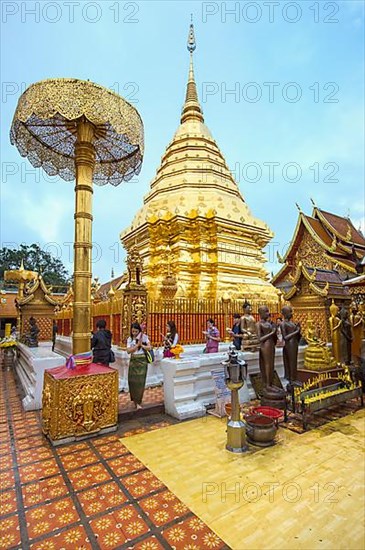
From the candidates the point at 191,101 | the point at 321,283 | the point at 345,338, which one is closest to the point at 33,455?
the point at 345,338

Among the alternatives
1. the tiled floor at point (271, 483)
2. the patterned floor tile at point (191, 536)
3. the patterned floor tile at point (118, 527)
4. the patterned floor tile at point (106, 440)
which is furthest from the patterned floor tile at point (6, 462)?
the patterned floor tile at point (191, 536)

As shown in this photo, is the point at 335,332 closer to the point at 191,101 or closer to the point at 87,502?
the point at 87,502

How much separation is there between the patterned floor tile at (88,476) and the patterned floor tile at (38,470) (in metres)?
0.24

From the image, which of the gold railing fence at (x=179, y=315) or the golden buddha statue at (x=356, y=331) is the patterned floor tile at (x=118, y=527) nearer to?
the gold railing fence at (x=179, y=315)

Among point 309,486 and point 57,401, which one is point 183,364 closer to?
point 57,401

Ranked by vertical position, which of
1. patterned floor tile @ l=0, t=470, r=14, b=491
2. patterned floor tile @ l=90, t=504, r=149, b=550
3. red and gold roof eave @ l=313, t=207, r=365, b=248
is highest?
red and gold roof eave @ l=313, t=207, r=365, b=248

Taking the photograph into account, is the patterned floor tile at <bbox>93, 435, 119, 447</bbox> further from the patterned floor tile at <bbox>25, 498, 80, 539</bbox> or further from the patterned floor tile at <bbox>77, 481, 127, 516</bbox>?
the patterned floor tile at <bbox>25, 498, 80, 539</bbox>

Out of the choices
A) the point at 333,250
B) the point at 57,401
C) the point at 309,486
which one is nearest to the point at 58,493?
the point at 57,401

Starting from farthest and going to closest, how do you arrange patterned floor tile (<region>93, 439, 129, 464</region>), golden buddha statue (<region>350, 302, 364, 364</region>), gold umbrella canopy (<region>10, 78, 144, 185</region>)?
golden buddha statue (<region>350, 302, 364, 364</region>) < gold umbrella canopy (<region>10, 78, 144, 185</region>) < patterned floor tile (<region>93, 439, 129, 464</region>)

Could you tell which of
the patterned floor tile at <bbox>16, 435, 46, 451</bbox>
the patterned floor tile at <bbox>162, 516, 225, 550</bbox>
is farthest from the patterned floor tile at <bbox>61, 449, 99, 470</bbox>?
the patterned floor tile at <bbox>162, 516, 225, 550</bbox>

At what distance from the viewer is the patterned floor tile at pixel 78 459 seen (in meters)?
3.48

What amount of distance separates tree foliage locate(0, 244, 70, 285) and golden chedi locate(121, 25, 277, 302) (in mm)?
27539

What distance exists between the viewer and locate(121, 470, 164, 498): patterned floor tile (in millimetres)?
2953

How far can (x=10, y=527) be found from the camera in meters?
2.45
